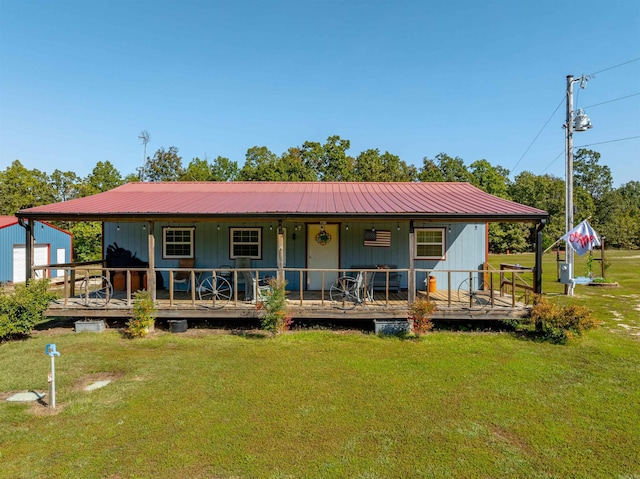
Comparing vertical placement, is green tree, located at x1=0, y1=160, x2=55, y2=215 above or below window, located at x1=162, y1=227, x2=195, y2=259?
above

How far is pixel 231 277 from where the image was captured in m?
9.91

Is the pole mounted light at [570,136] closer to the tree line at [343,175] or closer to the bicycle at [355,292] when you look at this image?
the bicycle at [355,292]

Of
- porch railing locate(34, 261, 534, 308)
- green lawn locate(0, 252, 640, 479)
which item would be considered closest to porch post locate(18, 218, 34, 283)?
porch railing locate(34, 261, 534, 308)

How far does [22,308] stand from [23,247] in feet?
42.1

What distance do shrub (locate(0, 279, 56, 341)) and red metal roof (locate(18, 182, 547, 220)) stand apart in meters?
1.79

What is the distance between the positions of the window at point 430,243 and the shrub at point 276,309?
4.88m

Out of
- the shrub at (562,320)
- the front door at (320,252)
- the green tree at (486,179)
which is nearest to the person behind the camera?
the shrub at (562,320)

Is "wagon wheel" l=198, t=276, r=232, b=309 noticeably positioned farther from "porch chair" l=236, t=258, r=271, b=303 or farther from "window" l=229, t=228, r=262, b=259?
"window" l=229, t=228, r=262, b=259

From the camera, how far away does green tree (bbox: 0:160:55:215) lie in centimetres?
2677

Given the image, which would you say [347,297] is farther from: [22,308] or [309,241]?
[22,308]

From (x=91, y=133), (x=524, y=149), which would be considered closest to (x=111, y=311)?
(x=91, y=133)

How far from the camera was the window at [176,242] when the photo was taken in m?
10.7

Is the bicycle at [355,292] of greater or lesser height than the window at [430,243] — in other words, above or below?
below

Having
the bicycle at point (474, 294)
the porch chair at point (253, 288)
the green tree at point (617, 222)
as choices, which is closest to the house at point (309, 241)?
the bicycle at point (474, 294)
